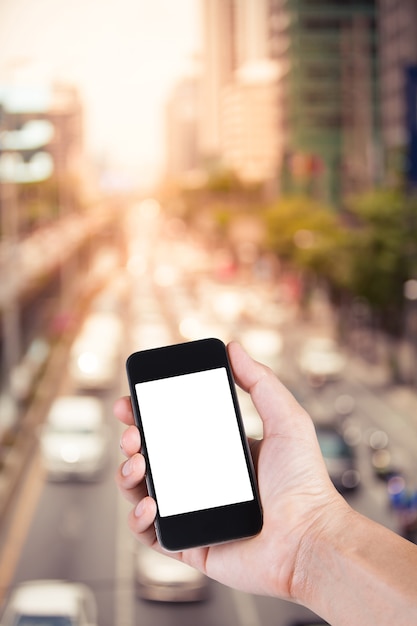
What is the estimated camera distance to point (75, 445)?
456 inches

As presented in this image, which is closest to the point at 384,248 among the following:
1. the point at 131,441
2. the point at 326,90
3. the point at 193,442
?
the point at 326,90

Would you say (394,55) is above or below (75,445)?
above

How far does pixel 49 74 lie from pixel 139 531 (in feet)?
51.9

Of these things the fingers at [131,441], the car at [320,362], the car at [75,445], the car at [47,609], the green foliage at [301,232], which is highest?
the fingers at [131,441]

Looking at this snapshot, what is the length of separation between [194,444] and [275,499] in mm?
153

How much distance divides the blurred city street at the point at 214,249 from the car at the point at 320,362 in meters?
0.05

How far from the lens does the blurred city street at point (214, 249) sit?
11180mm

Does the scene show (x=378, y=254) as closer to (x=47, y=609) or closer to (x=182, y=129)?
(x=182, y=129)

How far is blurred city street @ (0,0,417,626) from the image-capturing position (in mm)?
11180

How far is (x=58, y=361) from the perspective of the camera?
17.5 metres

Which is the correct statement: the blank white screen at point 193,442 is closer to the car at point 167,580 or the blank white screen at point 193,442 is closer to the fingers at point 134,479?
the fingers at point 134,479

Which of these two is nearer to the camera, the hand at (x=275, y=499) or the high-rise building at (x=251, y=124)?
the hand at (x=275, y=499)

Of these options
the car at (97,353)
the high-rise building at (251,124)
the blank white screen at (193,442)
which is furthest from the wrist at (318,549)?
the high-rise building at (251,124)

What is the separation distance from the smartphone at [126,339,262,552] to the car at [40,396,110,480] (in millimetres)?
9682
